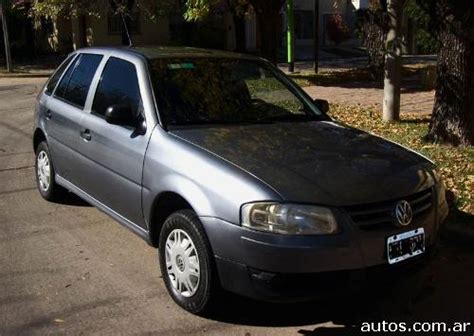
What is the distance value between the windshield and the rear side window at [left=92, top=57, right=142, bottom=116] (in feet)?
0.60

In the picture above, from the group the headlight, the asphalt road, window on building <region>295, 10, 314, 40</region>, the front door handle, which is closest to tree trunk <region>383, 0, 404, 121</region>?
the asphalt road

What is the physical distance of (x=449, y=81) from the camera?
299 inches

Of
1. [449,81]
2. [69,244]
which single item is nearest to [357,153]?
[69,244]

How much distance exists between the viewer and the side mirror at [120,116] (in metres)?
4.42

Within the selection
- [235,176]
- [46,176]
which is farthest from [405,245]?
[46,176]

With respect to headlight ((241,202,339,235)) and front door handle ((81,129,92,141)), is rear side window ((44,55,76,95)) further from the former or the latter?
headlight ((241,202,339,235))

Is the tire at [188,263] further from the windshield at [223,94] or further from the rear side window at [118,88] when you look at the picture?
the rear side window at [118,88]

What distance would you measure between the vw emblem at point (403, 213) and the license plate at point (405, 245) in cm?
7

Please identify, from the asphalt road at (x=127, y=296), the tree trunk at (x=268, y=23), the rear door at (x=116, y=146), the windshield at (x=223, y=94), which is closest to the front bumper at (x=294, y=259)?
the asphalt road at (x=127, y=296)

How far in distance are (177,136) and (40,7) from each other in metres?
16.9

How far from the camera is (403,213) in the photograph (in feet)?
12.1

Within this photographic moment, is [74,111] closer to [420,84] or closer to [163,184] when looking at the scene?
[163,184]

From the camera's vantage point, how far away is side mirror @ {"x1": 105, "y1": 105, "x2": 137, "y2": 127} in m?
4.42

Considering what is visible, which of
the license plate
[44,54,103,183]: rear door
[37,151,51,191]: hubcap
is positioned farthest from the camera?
[37,151,51,191]: hubcap
